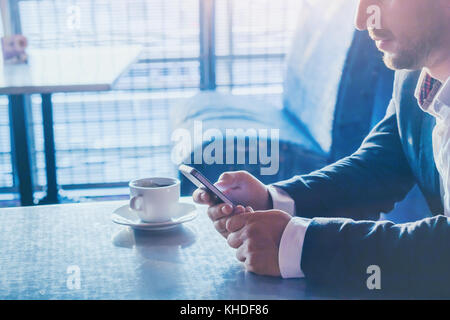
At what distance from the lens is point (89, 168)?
3.30 meters

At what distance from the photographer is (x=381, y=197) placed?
112cm

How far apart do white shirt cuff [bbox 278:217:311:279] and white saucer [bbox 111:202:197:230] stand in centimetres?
21

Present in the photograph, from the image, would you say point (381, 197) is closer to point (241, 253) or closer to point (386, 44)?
point (386, 44)

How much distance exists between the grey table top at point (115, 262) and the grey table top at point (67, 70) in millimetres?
890

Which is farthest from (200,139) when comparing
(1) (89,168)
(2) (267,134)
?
(1) (89,168)

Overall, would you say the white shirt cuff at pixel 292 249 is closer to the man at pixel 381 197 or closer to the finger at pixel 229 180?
the man at pixel 381 197

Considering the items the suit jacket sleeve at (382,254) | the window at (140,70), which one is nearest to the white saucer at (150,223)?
the suit jacket sleeve at (382,254)

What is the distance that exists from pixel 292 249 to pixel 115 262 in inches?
9.1

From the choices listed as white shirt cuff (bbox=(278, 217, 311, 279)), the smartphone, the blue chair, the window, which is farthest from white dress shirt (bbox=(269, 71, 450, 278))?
the window

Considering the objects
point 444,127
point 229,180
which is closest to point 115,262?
point 229,180

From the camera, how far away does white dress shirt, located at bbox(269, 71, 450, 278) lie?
72cm
